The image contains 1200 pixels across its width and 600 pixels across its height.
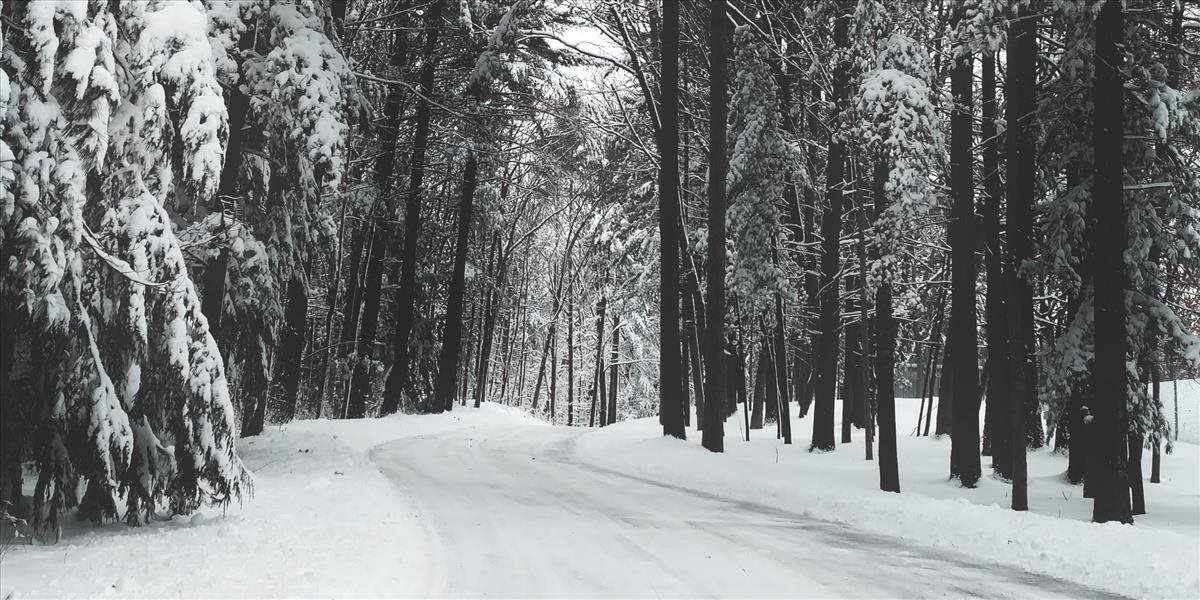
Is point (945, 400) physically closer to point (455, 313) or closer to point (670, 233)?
point (670, 233)

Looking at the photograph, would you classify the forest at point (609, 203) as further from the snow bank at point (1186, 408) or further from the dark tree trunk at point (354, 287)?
the snow bank at point (1186, 408)

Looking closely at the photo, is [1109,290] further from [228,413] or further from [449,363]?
[449,363]

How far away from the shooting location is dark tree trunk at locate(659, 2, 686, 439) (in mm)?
19750

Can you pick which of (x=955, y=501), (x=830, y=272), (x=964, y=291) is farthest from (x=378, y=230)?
(x=955, y=501)

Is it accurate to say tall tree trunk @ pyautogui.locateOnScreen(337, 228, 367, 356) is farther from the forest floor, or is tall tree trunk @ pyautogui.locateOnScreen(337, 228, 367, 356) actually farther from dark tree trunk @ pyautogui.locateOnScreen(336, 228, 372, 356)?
the forest floor

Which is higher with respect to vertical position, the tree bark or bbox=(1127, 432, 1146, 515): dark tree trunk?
the tree bark

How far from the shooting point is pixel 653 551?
7.68 metres

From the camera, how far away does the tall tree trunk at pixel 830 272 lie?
59.8 ft

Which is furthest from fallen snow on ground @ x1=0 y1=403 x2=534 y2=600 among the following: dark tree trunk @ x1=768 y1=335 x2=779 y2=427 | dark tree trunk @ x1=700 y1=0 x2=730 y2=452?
dark tree trunk @ x1=768 y1=335 x2=779 y2=427

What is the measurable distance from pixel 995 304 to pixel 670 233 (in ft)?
26.0

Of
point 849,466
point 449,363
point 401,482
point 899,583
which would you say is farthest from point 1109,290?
point 449,363

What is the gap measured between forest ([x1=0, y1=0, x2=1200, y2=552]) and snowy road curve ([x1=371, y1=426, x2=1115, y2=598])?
8.13 feet

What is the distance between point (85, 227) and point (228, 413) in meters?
2.10

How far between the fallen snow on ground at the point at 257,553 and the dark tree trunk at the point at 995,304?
9.72 metres
